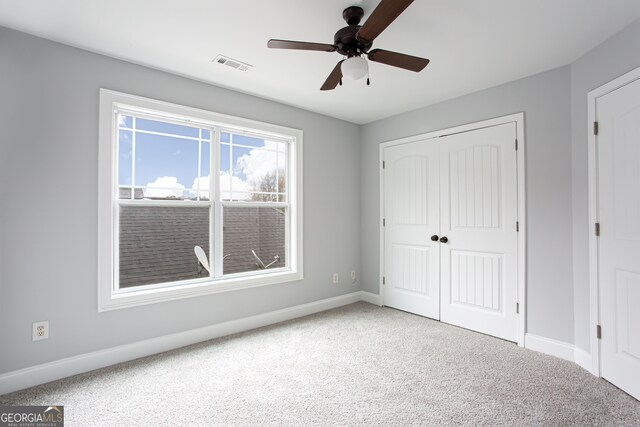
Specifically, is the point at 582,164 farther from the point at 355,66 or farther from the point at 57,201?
the point at 57,201

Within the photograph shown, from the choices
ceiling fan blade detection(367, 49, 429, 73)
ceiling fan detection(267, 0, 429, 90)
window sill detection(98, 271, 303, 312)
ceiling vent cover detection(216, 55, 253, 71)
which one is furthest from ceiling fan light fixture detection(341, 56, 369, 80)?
window sill detection(98, 271, 303, 312)

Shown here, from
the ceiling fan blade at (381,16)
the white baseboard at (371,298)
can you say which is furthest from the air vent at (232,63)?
the white baseboard at (371,298)

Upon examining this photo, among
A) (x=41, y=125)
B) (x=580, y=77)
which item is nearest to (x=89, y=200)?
(x=41, y=125)

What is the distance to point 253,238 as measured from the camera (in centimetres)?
352

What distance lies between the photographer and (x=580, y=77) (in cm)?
254

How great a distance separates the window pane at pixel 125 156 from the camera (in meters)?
2.68

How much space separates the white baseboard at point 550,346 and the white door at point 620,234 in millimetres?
315

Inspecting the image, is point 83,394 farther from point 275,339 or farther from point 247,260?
point 247,260

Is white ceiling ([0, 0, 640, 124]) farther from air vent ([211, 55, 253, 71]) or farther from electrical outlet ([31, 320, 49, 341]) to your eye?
electrical outlet ([31, 320, 49, 341])

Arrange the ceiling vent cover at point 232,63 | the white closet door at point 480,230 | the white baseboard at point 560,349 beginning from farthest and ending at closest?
the white closet door at point 480,230 → the ceiling vent cover at point 232,63 → the white baseboard at point 560,349

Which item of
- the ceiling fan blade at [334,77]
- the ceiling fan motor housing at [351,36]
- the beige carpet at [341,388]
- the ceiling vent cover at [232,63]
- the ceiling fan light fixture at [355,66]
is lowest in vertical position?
the beige carpet at [341,388]

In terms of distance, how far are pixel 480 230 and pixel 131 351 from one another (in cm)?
343

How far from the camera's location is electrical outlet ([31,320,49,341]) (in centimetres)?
221

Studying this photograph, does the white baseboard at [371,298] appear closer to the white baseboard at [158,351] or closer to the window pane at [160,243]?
the white baseboard at [158,351]
